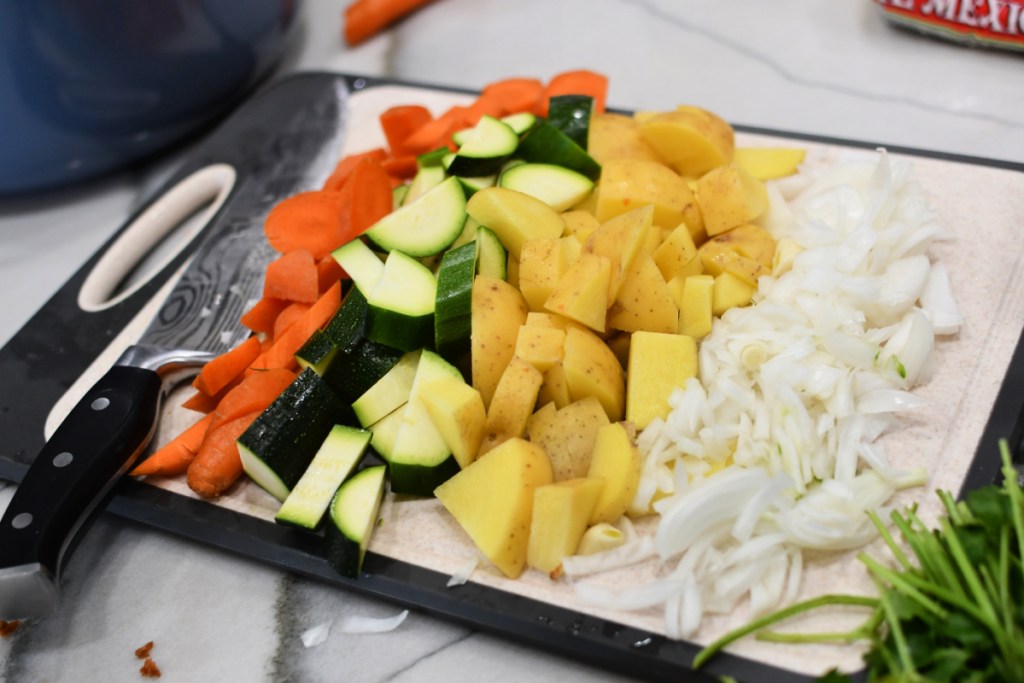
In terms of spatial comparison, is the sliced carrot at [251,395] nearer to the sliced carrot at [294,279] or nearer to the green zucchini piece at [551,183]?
the sliced carrot at [294,279]

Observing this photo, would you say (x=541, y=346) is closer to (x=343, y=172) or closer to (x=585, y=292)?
(x=585, y=292)

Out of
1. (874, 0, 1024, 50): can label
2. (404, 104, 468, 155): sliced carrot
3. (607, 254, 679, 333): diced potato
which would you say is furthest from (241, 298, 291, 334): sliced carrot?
(874, 0, 1024, 50): can label

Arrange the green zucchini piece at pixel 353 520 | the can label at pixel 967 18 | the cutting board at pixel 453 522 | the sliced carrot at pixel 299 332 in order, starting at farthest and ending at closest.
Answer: the can label at pixel 967 18 → the sliced carrot at pixel 299 332 → the green zucchini piece at pixel 353 520 → the cutting board at pixel 453 522

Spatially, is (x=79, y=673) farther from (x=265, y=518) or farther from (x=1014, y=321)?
(x=1014, y=321)

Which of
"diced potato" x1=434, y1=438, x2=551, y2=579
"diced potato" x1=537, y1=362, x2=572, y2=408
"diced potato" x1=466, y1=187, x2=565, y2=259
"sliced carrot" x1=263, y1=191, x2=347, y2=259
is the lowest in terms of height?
"diced potato" x1=434, y1=438, x2=551, y2=579

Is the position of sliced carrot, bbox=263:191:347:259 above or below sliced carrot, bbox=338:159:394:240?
below

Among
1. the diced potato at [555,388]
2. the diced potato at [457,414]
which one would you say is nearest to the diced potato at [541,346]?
the diced potato at [555,388]

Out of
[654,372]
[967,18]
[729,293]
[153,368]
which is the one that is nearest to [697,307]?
[729,293]

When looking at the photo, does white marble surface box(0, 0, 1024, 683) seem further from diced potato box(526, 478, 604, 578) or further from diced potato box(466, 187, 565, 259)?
diced potato box(466, 187, 565, 259)
